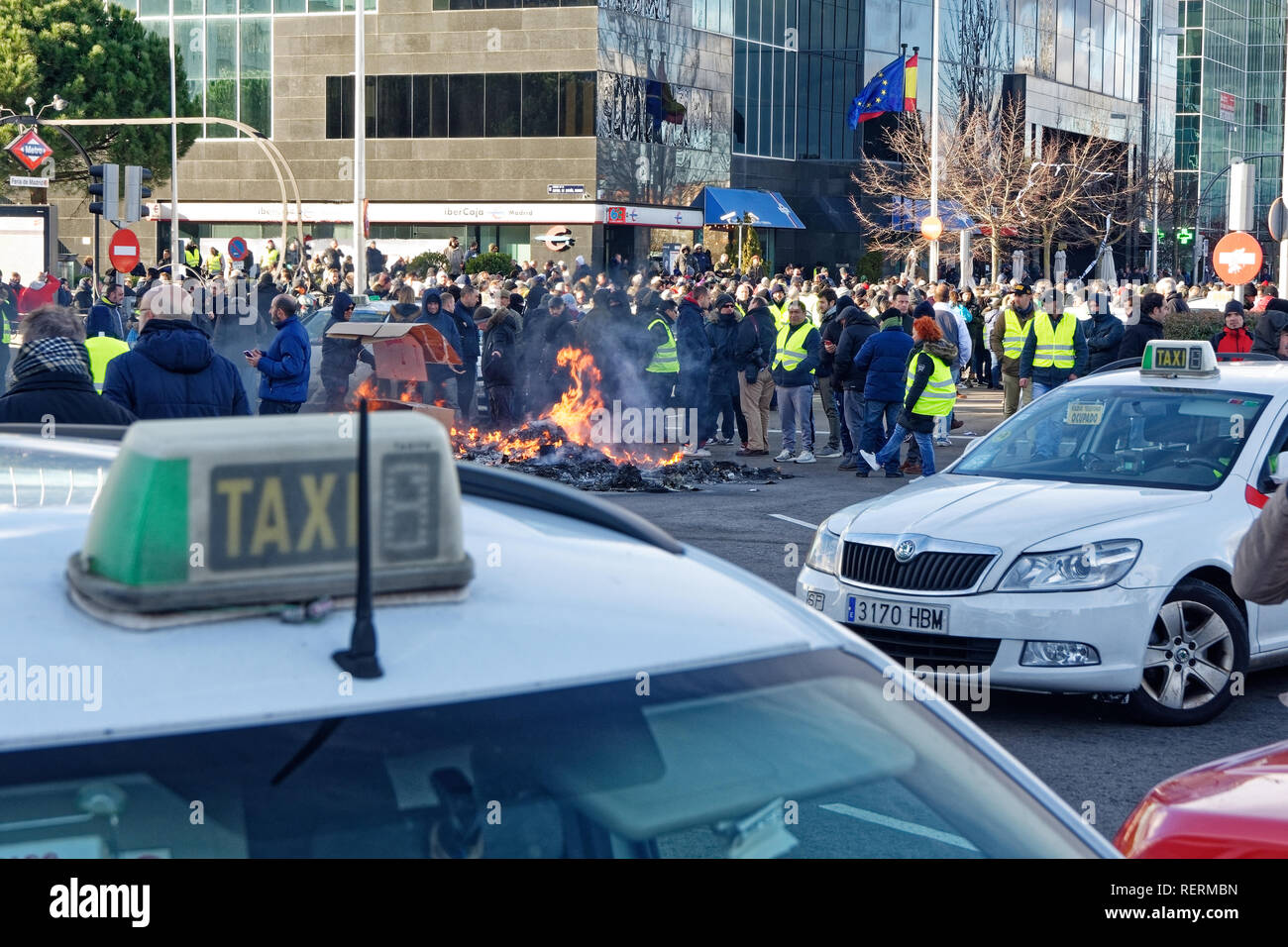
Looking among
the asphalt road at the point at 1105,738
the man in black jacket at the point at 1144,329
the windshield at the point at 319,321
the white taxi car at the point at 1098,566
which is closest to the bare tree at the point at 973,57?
the windshield at the point at 319,321

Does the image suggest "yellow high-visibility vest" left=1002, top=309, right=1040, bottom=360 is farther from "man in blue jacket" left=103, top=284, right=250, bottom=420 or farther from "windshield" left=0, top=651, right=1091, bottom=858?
"windshield" left=0, top=651, right=1091, bottom=858

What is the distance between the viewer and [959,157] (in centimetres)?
5059

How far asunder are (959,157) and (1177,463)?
4429cm

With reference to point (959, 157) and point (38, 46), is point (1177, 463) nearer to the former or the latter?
point (959, 157)

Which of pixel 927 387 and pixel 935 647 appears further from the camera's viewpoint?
pixel 927 387

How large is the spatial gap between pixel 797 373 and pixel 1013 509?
37.1 ft

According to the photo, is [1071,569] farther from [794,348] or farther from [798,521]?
[794,348]

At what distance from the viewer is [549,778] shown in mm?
1827

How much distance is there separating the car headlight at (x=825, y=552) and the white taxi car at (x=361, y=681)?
18.7 feet

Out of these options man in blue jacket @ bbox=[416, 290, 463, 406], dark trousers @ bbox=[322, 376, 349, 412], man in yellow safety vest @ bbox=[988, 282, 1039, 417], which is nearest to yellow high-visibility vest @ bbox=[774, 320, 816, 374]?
man in yellow safety vest @ bbox=[988, 282, 1039, 417]

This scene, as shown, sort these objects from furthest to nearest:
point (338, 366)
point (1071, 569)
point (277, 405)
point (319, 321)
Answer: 1. point (319, 321)
2. point (338, 366)
3. point (277, 405)
4. point (1071, 569)

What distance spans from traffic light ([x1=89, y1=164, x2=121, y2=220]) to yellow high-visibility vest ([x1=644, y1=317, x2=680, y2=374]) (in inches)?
526

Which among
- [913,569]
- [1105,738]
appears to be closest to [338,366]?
[913,569]
